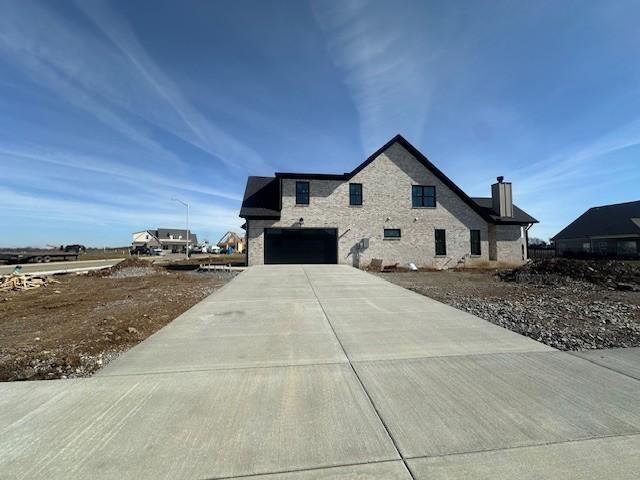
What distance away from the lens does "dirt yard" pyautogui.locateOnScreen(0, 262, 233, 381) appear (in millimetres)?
4387

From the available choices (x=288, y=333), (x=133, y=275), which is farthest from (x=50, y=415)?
(x=133, y=275)

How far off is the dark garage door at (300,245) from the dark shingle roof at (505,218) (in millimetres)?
12529

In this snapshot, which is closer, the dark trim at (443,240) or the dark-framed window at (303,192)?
the dark-framed window at (303,192)

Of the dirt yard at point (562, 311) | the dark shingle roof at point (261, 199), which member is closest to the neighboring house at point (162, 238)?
the dark shingle roof at point (261, 199)

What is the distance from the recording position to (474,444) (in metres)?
2.50

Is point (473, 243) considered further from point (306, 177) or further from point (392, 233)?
point (306, 177)

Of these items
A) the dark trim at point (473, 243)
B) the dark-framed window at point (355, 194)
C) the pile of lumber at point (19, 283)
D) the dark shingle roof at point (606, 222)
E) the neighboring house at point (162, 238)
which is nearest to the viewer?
the pile of lumber at point (19, 283)

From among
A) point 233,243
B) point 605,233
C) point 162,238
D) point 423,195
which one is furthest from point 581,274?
point 162,238

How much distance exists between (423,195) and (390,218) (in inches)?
123

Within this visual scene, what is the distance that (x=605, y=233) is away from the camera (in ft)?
129

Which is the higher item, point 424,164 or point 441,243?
point 424,164

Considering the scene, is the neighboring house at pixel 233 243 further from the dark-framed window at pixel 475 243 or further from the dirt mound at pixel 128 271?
the dark-framed window at pixel 475 243

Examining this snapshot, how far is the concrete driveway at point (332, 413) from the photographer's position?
2.28 m

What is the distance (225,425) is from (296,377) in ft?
3.72
